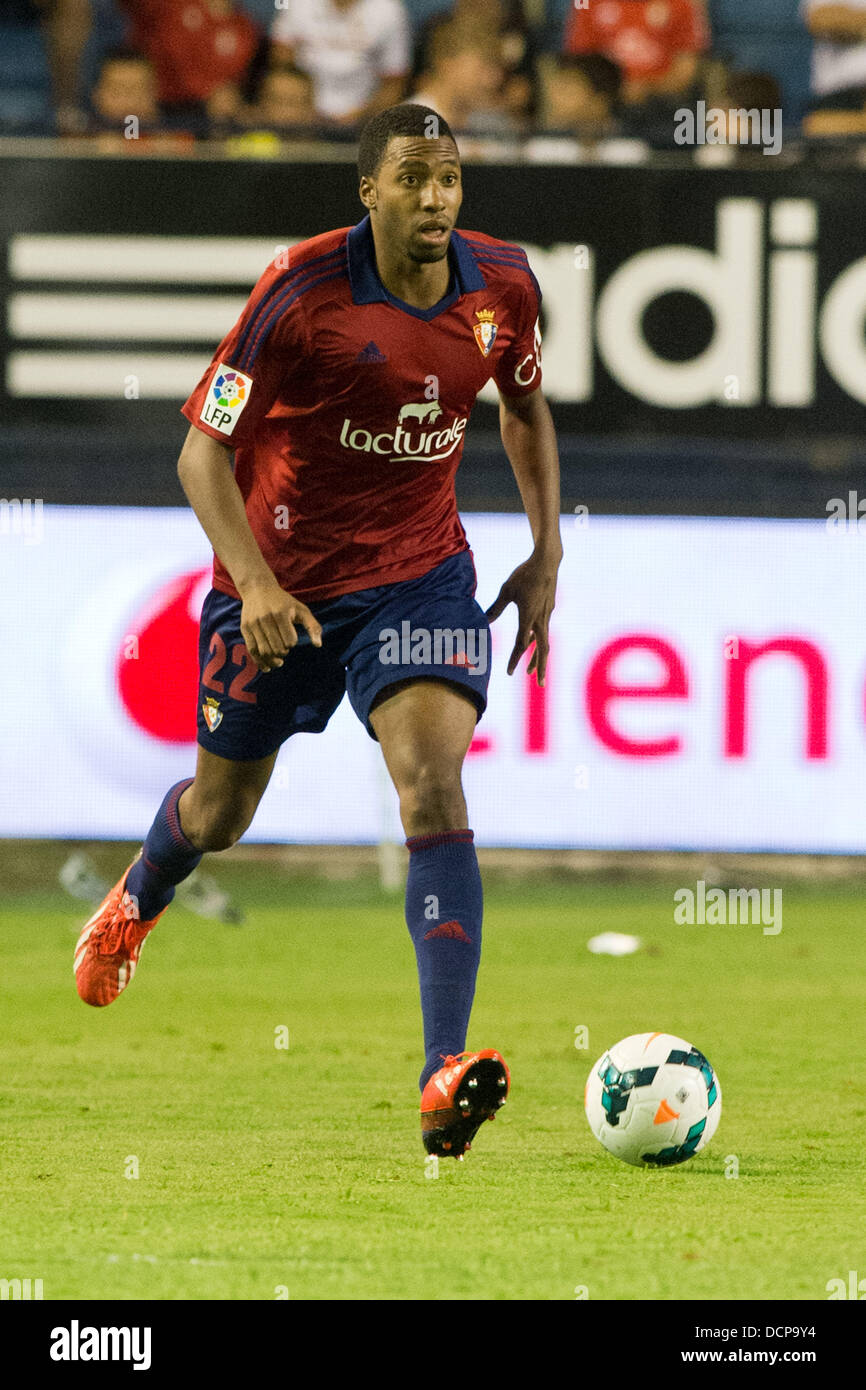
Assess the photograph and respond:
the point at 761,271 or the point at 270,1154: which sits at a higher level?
the point at 761,271

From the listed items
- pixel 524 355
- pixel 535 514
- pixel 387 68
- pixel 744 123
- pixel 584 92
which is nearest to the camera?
pixel 524 355

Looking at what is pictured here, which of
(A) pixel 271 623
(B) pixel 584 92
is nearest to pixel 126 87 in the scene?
(B) pixel 584 92

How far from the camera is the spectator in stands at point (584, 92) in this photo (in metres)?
10.3

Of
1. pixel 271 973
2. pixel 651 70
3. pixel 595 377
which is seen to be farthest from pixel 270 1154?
pixel 651 70

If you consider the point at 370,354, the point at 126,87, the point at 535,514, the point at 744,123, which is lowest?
the point at 535,514

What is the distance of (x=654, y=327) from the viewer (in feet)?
32.3

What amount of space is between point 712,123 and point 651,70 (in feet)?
3.47

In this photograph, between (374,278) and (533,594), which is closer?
(374,278)

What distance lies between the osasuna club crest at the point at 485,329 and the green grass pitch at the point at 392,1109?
182 centimetres

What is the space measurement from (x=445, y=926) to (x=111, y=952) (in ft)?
5.22

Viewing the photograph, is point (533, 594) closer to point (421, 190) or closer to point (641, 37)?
point (421, 190)

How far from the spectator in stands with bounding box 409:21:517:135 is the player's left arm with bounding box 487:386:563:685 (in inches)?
204

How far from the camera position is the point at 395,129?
15.2ft

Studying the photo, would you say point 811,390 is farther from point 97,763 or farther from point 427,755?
point 427,755
